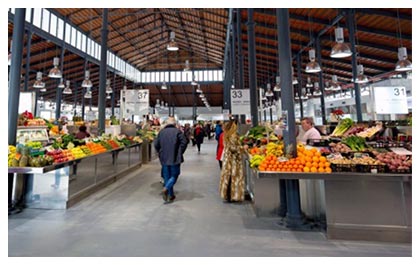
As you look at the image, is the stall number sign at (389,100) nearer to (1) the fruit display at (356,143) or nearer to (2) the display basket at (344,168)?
(1) the fruit display at (356,143)

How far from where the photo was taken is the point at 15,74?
358cm

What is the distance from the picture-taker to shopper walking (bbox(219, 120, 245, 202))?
3.90 m

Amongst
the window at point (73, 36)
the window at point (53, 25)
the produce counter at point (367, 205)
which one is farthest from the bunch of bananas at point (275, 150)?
the window at point (73, 36)

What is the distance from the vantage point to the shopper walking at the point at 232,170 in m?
3.90

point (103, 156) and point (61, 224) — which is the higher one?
point (103, 156)

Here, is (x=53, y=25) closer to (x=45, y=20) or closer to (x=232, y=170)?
(x=45, y=20)

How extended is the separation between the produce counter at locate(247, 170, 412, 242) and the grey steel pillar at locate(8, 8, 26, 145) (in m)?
4.32

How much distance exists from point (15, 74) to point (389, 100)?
8.06 metres

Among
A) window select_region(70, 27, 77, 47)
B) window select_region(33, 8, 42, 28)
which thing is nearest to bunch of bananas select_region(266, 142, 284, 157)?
window select_region(33, 8, 42, 28)

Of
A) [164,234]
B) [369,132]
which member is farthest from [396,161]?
[164,234]

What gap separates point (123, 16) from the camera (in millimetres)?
14812

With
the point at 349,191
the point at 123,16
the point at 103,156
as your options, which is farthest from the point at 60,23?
the point at 349,191
